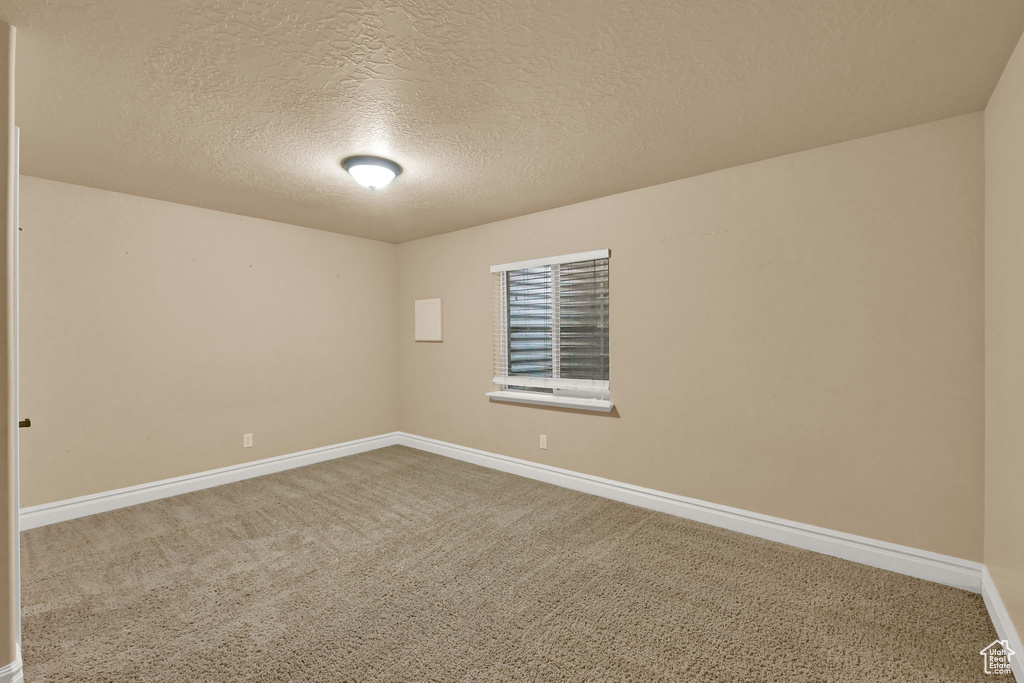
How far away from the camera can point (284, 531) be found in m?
3.01


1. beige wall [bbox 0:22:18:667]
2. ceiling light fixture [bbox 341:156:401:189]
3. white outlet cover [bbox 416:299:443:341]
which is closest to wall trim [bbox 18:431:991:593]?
white outlet cover [bbox 416:299:443:341]

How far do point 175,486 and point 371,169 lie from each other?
312 centimetres

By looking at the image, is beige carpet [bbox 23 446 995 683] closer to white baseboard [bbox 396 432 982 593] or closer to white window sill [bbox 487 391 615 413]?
white baseboard [bbox 396 432 982 593]

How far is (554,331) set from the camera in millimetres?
4059

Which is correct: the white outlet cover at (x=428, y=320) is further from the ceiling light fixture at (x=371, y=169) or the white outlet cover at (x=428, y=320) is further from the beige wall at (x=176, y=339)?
the ceiling light fixture at (x=371, y=169)

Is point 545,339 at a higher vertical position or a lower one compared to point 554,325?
lower

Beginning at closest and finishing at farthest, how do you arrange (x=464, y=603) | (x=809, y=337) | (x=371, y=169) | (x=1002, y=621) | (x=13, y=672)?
(x=13, y=672) < (x=1002, y=621) < (x=464, y=603) < (x=809, y=337) < (x=371, y=169)

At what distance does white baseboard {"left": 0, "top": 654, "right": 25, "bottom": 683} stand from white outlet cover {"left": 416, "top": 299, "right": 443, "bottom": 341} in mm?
3624

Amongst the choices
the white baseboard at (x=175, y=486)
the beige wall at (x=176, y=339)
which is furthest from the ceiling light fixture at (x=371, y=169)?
the white baseboard at (x=175, y=486)

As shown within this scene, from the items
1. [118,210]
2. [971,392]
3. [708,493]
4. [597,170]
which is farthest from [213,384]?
[971,392]

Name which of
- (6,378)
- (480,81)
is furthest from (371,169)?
(6,378)

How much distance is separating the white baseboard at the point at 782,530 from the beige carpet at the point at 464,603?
0.10m

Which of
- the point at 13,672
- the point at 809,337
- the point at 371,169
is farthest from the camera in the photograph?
the point at 371,169

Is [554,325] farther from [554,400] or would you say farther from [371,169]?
[371,169]
